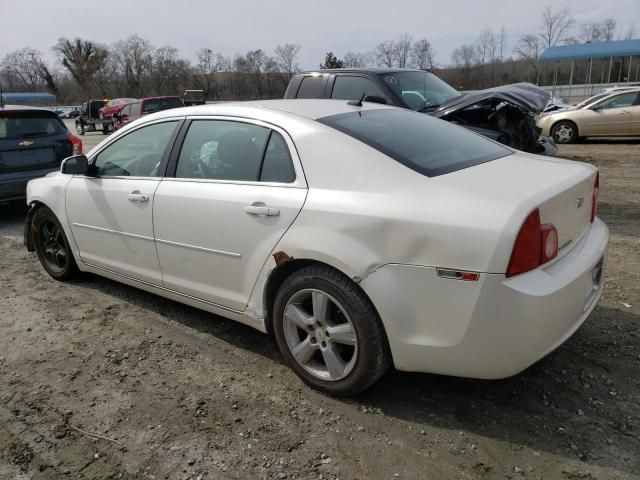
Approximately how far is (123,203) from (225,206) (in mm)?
1104

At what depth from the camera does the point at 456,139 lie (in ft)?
10.9

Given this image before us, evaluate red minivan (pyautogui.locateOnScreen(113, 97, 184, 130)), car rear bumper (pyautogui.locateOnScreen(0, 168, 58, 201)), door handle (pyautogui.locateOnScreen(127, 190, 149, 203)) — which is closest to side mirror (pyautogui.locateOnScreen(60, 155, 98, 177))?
door handle (pyautogui.locateOnScreen(127, 190, 149, 203))

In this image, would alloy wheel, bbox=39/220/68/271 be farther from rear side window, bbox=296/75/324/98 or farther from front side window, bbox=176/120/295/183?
rear side window, bbox=296/75/324/98

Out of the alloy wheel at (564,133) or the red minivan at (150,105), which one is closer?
the alloy wheel at (564,133)

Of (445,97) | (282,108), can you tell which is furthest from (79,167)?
(445,97)

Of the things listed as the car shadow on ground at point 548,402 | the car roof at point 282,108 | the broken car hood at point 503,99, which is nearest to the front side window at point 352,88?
the broken car hood at point 503,99

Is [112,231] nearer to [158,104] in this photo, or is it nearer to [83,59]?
[158,104]

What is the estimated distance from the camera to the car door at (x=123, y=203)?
366cm

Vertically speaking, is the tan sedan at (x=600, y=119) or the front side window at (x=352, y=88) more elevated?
the front side window at (x=352, y=88)

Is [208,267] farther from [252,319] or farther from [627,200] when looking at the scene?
[627,200]

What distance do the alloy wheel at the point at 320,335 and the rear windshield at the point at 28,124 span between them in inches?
238

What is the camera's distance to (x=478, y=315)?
2.27m

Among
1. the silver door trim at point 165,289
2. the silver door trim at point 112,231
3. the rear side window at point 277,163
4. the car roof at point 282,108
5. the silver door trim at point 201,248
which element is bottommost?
the silver door trim at point 165,289

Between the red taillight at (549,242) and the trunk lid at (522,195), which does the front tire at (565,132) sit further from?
the red taillight at (549,242)
